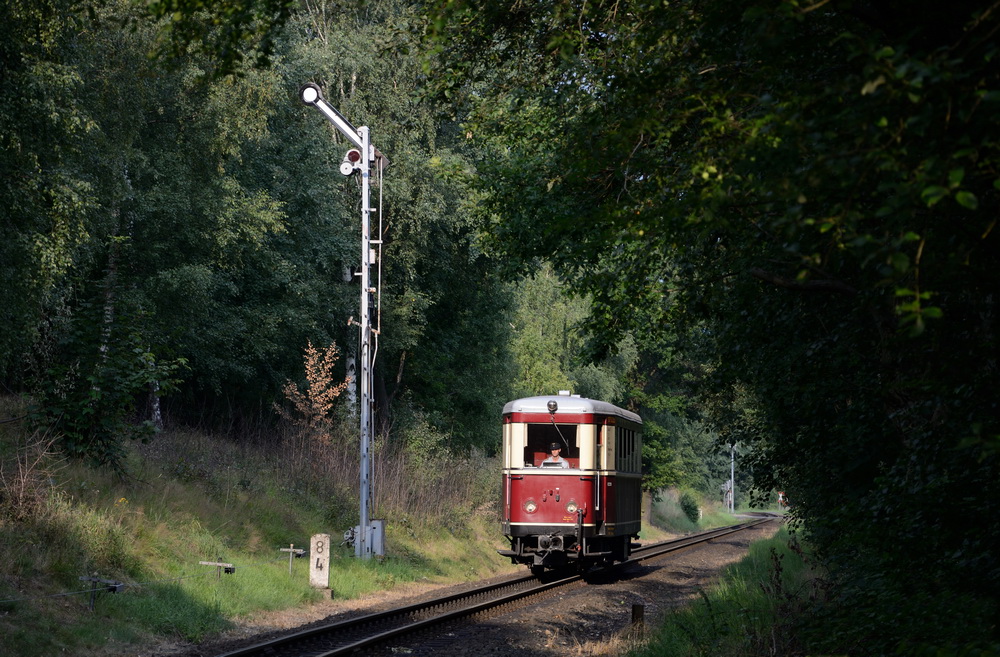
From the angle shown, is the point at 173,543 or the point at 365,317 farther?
the point at 365,317

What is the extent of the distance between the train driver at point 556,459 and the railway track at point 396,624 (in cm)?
204

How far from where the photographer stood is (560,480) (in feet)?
58.3

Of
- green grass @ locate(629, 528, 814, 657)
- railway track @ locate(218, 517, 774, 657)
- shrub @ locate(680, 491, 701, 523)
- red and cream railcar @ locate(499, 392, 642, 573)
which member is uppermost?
red and cream railcar @ locate(499, 392, 642, 573)

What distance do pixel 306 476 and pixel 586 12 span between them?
1438 centimetres

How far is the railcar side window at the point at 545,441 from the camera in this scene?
17906mm

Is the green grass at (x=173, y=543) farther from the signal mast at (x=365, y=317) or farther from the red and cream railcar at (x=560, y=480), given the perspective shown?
the red and cream railcar at (x=560, y=480)

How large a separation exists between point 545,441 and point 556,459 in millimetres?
394

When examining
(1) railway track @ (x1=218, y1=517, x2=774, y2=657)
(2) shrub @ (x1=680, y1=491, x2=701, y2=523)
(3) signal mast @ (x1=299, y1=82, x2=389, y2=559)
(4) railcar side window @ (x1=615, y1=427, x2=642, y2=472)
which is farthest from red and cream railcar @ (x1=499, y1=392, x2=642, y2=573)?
(2) shrub @ (x1=680, y1=491, x2=701, y2=523)

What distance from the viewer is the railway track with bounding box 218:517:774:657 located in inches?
428

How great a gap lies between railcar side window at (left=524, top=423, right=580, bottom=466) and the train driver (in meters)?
0.08

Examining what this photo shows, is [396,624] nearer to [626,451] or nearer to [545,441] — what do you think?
[545,441]

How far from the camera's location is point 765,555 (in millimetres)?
24469

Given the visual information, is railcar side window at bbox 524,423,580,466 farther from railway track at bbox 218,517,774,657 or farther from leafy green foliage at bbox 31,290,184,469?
leafy green foliage at bbox 31,290,184,469

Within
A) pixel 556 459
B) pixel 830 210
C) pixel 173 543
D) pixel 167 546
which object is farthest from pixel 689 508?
pixel 830 210
